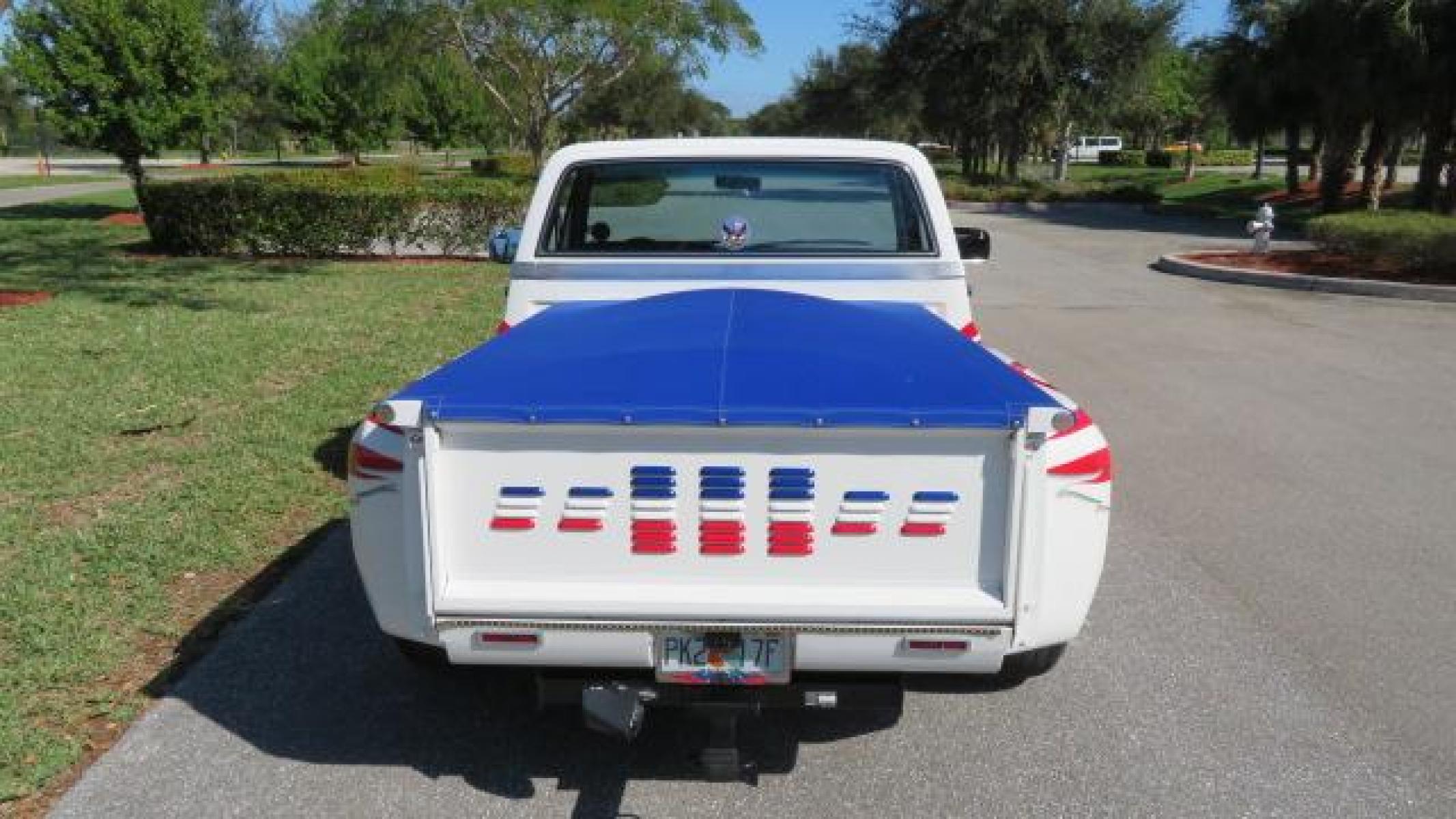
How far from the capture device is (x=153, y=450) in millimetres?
6547

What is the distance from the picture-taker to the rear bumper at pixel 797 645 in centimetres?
280

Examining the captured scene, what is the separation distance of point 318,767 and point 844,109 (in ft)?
218

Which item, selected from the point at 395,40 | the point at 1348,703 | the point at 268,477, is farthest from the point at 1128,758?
the point at 395,40

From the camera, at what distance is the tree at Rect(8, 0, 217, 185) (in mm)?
21328

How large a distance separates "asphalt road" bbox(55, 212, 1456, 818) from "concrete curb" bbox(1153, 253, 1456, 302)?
969 cm

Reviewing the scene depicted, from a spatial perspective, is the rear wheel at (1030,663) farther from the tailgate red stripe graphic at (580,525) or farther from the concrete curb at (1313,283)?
the concrete curb at (1313,283)

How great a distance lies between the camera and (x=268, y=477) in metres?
6.04

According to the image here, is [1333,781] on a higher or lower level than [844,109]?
lower

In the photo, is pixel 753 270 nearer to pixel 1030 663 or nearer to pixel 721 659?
pixel 1030 663

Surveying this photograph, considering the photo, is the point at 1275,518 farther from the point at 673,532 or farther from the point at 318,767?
the point at 318,767

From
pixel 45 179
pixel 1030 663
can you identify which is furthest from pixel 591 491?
pixel 45 179

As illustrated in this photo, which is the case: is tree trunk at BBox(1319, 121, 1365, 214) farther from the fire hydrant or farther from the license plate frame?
the license plate frame

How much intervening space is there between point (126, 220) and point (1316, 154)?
3543 centimetres

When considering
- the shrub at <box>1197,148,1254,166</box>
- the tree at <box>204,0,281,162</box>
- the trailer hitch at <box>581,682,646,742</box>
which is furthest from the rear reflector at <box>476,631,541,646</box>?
the shrub at <box>1197,148,1254,166</box>
